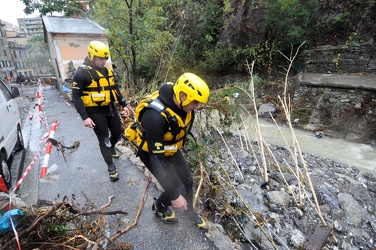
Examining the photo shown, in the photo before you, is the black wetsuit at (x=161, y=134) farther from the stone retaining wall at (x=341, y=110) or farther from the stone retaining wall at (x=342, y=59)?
the stone retaining wall at (x=342, y=59)

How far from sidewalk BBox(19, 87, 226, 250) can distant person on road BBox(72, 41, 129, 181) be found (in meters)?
0.32

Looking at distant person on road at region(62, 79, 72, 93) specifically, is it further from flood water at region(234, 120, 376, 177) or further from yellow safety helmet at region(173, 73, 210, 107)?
yellow safety helmet at region(173, 73, 210, 107)

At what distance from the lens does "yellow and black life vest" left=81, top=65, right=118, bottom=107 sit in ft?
9.41

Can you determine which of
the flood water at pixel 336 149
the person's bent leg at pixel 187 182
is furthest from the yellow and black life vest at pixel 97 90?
the flood water at pixel 336 149

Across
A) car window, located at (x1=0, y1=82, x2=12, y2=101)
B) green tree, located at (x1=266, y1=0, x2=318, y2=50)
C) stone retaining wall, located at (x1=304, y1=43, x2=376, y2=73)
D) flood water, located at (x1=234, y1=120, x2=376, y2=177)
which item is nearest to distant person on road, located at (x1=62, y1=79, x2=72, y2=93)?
car window, located at (x1=0, y1=82, x2=12, y2=101)

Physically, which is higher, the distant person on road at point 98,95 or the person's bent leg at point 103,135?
the distant person on road at point 98,95

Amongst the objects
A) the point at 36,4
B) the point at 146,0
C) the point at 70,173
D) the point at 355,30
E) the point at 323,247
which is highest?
the point at 36,4

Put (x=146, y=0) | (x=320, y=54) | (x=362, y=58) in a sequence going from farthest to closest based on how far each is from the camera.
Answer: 1. (x=320, y=54)
2. (x=362, y=58)
3. (x=146, y=0)

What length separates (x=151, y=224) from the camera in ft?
8.17

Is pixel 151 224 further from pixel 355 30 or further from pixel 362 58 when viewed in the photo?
pixel 355 30

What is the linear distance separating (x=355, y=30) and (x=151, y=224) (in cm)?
1226

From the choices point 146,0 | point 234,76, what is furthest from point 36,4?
point 234,76

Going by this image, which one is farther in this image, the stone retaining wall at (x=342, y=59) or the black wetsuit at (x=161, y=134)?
the stone retaining wall at (x=342, y=59)

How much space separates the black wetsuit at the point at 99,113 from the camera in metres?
2.79
